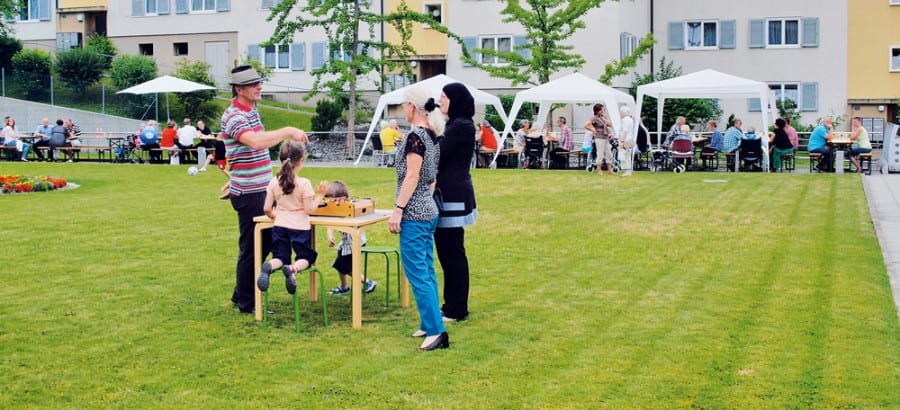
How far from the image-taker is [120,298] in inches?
390

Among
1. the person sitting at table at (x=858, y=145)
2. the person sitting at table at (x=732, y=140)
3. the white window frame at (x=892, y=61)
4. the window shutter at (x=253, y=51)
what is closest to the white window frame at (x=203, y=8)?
the window shutter at (x=253, y=51)

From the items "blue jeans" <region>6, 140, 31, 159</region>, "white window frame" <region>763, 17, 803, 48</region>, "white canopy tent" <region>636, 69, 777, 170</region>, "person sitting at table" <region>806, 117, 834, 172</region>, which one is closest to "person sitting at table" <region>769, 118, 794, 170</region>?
"white canopy tent" <region>636, 69, 777, 170</region>

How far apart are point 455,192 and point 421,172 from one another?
532 millimetres

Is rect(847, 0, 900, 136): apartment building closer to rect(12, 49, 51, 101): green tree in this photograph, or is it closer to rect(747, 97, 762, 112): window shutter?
rect(747, 97, 762, 112): window shutter

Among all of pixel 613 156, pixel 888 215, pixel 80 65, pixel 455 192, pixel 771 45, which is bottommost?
pixel 888 215

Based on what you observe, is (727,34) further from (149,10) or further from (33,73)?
(33,73)

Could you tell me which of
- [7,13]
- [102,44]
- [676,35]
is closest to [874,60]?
[676,35]

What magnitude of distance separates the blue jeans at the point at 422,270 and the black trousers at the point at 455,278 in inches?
27.4

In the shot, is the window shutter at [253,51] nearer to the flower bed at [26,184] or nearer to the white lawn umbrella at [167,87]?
the white lawn umbrella at [167,87]

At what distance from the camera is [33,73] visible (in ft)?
153

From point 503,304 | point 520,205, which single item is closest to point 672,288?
point 503,304

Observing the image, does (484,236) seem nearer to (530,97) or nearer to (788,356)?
(788,356)

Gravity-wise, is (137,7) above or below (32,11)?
below

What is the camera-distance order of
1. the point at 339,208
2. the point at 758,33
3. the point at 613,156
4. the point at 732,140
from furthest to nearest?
the point at 758,33 → the point at 732,140 → the point at 613,156 → the point at 339,208
